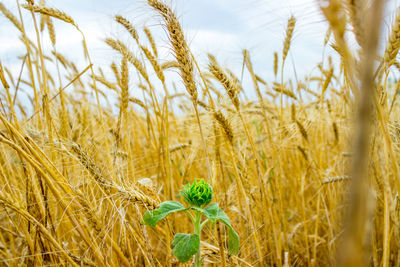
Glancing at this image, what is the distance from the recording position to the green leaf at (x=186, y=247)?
27.9 inches

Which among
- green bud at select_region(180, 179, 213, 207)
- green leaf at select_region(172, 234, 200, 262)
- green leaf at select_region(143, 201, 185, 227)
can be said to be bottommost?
green leaf at select_region(172, 234, 200, 262)

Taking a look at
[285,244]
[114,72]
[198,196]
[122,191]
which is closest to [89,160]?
[122,191]

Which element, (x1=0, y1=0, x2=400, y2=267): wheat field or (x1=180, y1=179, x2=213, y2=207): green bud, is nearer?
(x1=0, y1=0, x2=400, y2=267): wheat field

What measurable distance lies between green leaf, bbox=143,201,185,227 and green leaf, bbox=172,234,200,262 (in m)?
0.07

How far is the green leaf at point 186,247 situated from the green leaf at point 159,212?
73mm

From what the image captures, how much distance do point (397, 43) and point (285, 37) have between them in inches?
28.5

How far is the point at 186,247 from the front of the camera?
718mm

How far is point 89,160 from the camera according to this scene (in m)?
1.04

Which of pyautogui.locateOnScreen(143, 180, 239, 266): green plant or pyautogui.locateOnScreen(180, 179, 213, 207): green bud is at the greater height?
pyautogui.locateOnScreen(180, 179, 213, 207): green bud

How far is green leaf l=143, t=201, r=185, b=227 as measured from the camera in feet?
2.53

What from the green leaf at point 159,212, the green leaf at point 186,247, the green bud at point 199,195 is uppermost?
the green bud at point 199,195

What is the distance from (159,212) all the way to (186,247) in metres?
0.13

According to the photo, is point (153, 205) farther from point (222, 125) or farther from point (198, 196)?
point (222, 125)

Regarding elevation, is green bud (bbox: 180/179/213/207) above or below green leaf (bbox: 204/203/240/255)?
above
